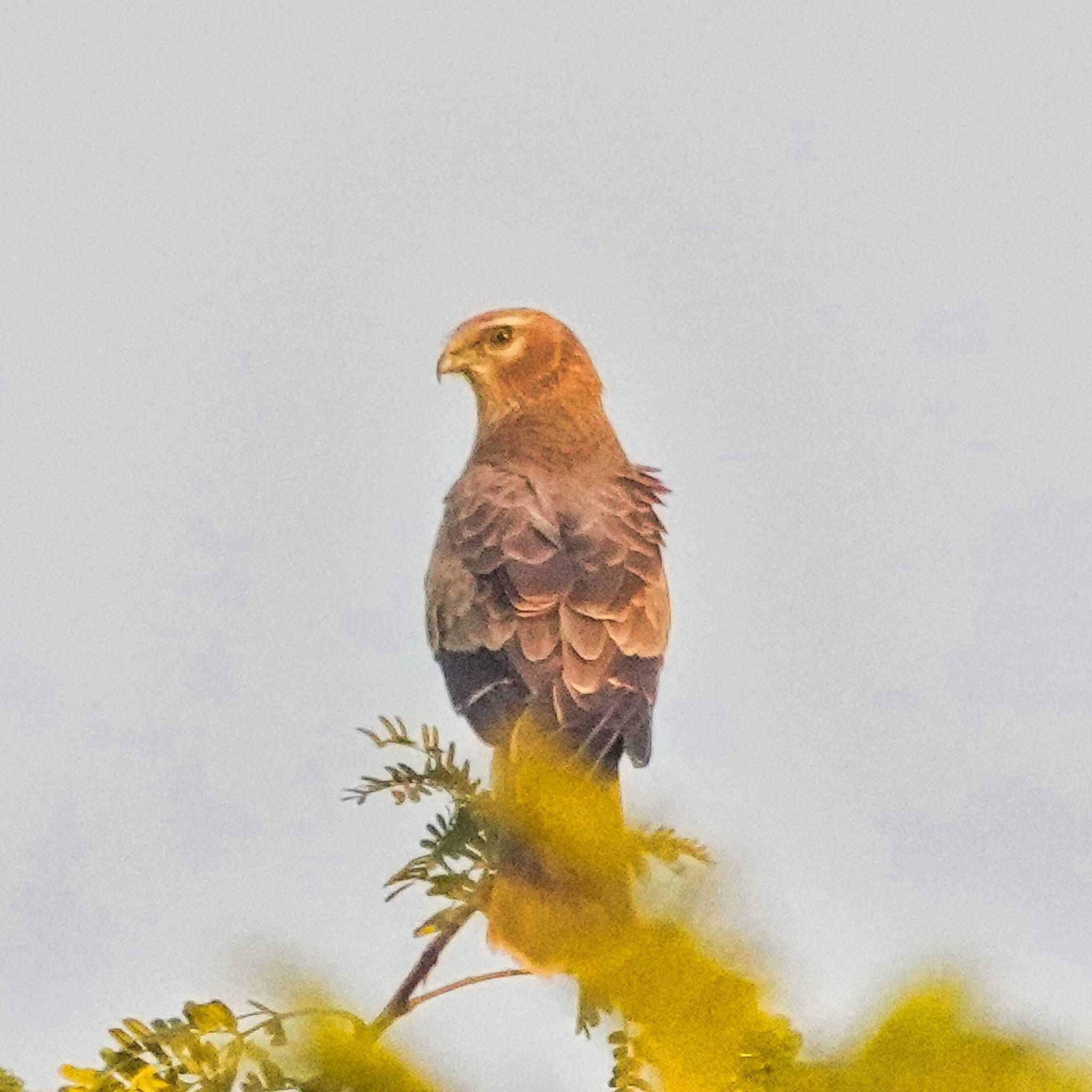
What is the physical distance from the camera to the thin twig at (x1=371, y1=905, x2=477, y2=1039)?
88.2 inches

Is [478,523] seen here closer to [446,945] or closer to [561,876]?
[446,945]

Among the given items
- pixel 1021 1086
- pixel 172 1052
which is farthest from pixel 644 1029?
pixel 172 1052

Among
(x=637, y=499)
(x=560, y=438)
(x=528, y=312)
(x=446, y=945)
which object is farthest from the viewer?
(x=528, y=312)

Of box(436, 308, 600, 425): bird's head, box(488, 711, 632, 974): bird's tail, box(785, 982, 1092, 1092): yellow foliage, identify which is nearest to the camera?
box(785, 982, 1092, 1092): yellow foliage

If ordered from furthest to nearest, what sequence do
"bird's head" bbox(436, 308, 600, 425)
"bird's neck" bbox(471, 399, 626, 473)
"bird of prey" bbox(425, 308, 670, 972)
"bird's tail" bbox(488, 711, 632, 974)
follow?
"bird's head" bbox(436, 308, 600, 425) < "bird's neck" bbox(471, 399, 626, 473) < "bird of prey" bbox(425, 308, 670, 972) < "bird's tail" bbox(488, 711, 632, 974)

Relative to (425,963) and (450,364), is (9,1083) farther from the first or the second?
(450,364)

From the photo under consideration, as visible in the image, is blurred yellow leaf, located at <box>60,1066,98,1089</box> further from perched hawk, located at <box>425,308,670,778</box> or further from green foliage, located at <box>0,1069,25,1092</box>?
perched hawk, located at <box>425,308,670,778</box>

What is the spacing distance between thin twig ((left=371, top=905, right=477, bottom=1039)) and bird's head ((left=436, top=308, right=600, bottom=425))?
4.70 meters

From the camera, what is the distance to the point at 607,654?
538 cm

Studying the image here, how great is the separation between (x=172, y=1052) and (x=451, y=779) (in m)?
1.08

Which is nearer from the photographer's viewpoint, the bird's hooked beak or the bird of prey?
the bird of prey

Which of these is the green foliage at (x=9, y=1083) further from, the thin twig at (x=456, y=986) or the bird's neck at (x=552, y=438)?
the bird's neck at (x=552, y=438)

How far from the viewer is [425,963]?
255 centimetres

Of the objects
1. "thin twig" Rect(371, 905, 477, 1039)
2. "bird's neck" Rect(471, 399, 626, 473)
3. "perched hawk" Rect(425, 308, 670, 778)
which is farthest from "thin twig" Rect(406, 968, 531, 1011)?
"bird's neck" Rect(471, 399, 626, 473)
